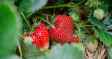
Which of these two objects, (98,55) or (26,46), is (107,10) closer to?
(98,55)

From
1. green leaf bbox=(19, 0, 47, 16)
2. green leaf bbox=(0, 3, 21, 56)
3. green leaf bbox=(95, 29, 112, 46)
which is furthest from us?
green leaf bbox=(95, 29, 112, 46)

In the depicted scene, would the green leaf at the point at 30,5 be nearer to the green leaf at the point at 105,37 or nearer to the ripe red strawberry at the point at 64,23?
the ripe red strawberry at the point at 64,23

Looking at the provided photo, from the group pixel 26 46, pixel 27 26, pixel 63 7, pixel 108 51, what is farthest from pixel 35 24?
pixel 26 46

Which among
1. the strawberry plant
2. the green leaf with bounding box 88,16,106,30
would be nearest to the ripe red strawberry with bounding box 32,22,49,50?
the strawberry plant

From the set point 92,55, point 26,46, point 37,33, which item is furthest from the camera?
point 92,55

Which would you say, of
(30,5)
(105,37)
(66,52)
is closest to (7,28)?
(66,52)

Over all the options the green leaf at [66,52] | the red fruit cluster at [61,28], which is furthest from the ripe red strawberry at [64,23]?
the green leaf at [66,52]

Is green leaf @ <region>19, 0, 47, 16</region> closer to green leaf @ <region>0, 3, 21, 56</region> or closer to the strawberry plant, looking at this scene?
the strawberry plant
